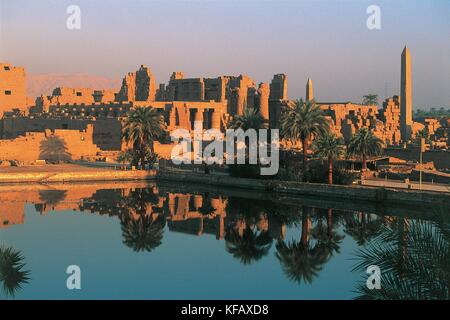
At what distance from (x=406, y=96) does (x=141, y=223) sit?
4138 cm

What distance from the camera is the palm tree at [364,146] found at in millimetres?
41594

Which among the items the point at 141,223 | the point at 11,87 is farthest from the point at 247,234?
the point at 11,87

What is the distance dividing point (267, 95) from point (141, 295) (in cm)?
5396

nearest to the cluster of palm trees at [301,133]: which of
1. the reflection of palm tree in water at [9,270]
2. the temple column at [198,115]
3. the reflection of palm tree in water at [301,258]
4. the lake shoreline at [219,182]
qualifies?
the lake shoreline at [219,182]

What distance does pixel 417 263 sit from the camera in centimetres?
814

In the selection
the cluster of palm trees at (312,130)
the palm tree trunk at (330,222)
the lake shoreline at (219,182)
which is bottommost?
the palm tree trunk at (330,222)

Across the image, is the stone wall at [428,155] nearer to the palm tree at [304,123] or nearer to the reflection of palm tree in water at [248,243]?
the palm tree at [304,123]

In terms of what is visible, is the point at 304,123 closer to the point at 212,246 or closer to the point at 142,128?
the point at 142,128

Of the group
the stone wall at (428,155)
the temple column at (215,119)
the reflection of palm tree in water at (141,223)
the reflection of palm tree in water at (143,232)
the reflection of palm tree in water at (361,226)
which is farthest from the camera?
the temple column at (215,119)

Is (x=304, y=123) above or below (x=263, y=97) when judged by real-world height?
below

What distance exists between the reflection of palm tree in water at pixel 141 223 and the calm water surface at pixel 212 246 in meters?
0.06

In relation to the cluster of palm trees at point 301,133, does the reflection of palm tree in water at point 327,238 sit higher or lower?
lower

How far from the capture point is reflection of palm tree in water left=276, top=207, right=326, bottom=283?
2098 cm
